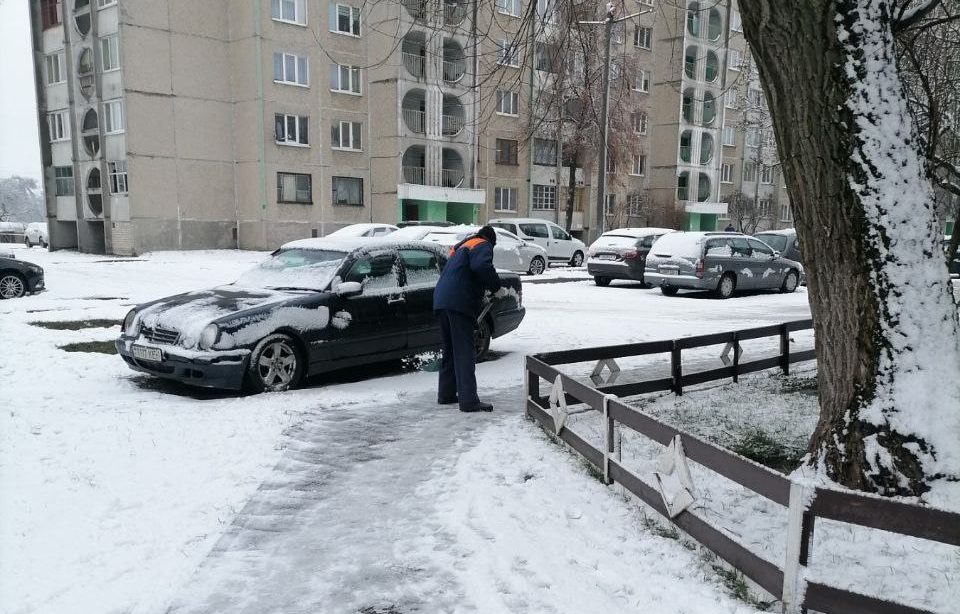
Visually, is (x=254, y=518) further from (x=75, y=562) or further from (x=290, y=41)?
(x=290, y=41)

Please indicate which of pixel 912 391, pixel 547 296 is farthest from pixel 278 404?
pixel 547 296

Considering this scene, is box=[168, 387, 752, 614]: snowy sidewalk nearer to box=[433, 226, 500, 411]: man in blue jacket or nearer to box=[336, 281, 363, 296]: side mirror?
box=[433, 226, 500, 411]: man in blue jacket

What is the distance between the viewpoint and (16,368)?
8031mm

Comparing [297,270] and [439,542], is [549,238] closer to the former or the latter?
[297,270]

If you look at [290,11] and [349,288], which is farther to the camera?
[290,11]

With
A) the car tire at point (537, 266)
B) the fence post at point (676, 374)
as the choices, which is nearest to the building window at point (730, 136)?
the car tire at point (537, 266)

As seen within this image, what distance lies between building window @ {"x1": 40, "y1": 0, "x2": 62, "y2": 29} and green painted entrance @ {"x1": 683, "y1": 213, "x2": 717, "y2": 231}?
3931 centimetres

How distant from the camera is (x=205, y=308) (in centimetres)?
724

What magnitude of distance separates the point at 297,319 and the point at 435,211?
103ft

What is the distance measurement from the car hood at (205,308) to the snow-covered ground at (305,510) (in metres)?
0.73

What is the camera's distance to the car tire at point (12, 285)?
47.4 feet

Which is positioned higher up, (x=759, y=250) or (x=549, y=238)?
(x=549, y=238)

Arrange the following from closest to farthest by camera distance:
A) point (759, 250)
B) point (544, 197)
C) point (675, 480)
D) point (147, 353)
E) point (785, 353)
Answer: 1. point (675, 480)
2. point (147, 353)
3. point (785, 353)
4. point (759, 250)
5. point (544, 197)

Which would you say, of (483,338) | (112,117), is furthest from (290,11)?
(483,338)
